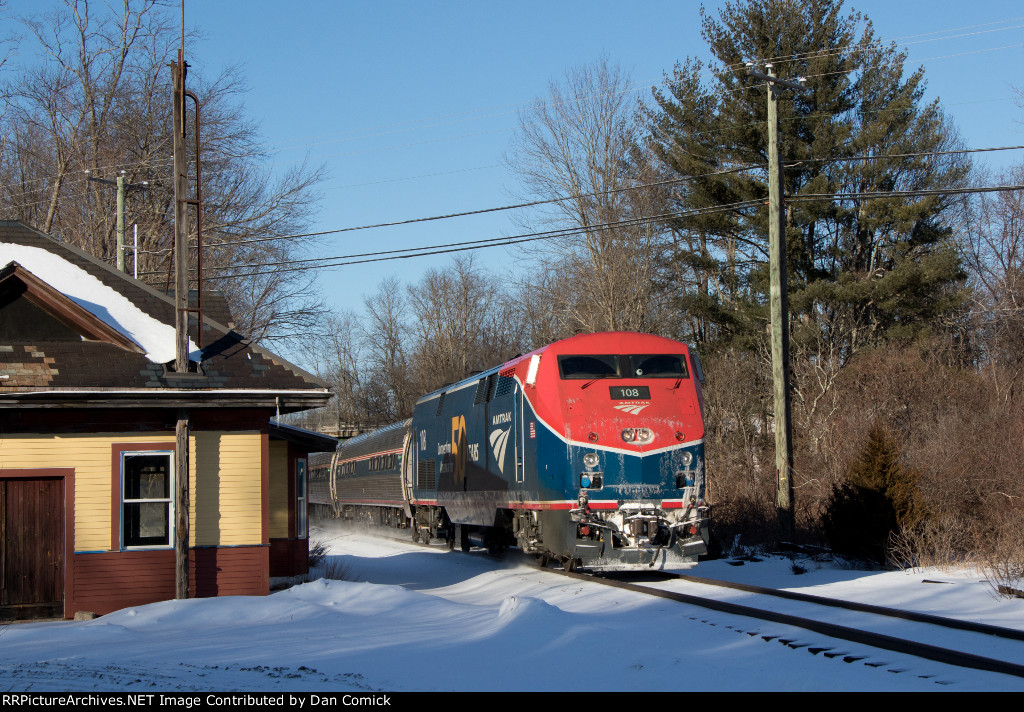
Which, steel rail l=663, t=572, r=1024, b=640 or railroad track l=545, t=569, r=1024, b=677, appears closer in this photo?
railroad track l=545, t=569, r=1024, b=677

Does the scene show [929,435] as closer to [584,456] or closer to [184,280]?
[584,456]

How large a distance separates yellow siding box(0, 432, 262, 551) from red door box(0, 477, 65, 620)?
35 cm

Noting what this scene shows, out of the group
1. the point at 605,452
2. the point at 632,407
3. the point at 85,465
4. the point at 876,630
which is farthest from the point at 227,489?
the point at 876,630

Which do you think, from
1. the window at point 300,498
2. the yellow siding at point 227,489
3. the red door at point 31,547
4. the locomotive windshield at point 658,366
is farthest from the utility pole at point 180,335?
the locomotive windshield at point 658,366

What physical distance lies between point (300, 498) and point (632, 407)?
821 cm

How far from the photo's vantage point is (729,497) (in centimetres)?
2580

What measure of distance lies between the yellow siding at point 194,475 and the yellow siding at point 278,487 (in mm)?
4226

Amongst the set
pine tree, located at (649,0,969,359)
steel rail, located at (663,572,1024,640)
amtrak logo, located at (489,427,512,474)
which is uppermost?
pine tree, located at (649,0,969,359)

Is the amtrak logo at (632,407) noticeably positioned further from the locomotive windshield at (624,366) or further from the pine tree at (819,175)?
the pine tree at (819,175)

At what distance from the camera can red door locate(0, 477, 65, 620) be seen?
1438 centimetres

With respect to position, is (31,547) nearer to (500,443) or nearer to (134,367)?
(134,367)

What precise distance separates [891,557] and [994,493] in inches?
132

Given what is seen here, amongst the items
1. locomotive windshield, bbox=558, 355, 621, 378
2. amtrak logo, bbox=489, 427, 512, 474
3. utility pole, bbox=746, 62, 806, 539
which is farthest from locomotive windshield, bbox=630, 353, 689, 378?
utility pole, bbox=746, 62, 806, 539

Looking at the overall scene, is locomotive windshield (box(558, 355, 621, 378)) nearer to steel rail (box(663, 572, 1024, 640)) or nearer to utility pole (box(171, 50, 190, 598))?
steel rail (box(663, 572, 1024, 640))
